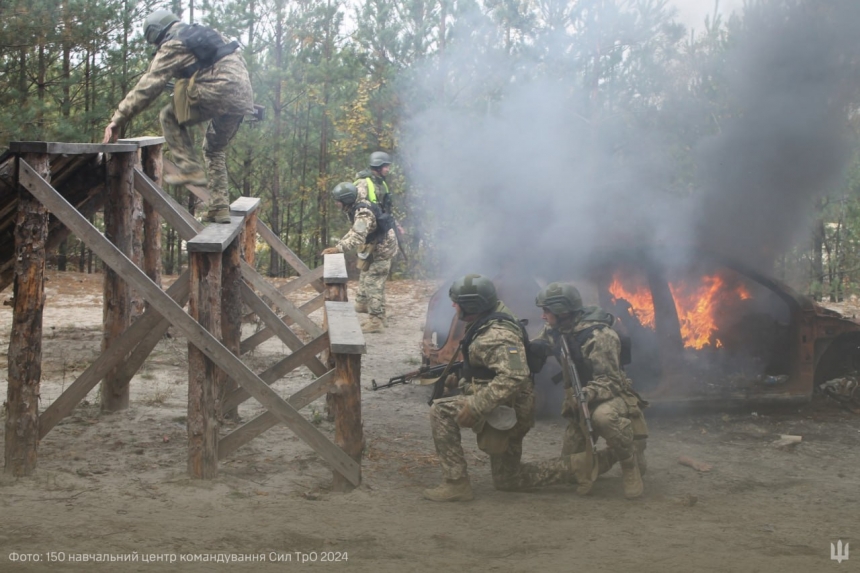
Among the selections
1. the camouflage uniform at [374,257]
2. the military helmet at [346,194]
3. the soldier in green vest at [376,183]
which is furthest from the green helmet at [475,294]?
the soldier in green vest at [376,183]

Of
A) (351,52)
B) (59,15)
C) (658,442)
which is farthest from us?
(351,52)

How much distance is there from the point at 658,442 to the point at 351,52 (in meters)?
14.5

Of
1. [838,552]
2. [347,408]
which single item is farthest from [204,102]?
[838,552]

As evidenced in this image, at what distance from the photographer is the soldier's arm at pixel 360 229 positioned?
11.3m

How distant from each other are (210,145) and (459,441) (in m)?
2.84

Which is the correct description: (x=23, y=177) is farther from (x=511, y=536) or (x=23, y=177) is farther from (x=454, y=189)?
(x=454, y=189)

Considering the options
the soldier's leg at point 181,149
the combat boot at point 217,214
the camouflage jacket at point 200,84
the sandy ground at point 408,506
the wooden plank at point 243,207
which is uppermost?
the camouflage jacket at point 200,84

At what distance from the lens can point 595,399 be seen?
229 inches

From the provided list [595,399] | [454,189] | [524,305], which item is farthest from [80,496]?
[454,189]

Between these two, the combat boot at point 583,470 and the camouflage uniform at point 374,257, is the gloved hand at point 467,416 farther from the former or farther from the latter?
the camouflage uniform at point 374,257

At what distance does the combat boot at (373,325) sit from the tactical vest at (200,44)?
602 cm

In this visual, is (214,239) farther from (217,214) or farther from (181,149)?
(181,149)

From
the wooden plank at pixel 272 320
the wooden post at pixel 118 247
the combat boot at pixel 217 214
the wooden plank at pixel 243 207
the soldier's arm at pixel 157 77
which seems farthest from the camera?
the wooden plank at pixel 243 207

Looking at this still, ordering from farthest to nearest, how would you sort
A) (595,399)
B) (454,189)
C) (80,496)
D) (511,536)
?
(454,189) → (595,399) → (80,496) → (511,536)
